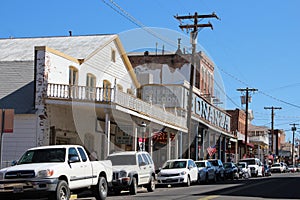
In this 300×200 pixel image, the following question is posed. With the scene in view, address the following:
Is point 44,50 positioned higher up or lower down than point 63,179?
higher up

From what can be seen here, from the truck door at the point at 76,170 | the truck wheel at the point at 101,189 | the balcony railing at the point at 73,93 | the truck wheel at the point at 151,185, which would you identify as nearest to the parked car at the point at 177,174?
the truck wheel at the point at 151,185

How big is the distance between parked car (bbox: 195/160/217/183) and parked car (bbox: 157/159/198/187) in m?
3.15

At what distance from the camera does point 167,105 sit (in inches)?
1858

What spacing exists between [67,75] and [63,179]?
1487 cm

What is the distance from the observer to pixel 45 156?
17031 millimetres

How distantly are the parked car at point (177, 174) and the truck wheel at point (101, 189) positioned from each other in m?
11.0

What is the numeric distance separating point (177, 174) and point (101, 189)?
11665 millimetres

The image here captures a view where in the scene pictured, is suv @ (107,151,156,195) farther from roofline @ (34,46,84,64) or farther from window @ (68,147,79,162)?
roofline @ (34,46,84,64)

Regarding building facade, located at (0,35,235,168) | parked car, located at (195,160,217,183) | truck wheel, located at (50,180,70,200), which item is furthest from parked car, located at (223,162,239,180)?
truck wheel, located at (50,180,70,200)

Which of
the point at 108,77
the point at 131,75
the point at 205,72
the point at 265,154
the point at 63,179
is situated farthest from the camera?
the point at 265,154

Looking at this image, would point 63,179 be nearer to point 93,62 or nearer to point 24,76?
point 24,76

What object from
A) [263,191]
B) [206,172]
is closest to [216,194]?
[263,191]

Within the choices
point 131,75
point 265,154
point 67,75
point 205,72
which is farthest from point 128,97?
point 265,154

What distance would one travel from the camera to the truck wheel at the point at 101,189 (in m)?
18.3
